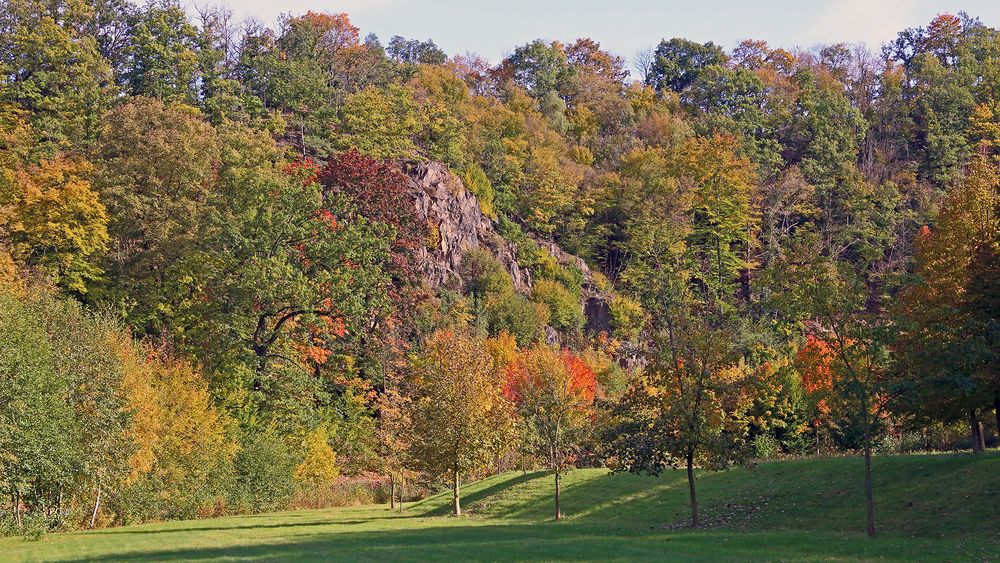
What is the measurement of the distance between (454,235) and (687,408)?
2200 inches

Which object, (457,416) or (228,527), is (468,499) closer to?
(457,416)

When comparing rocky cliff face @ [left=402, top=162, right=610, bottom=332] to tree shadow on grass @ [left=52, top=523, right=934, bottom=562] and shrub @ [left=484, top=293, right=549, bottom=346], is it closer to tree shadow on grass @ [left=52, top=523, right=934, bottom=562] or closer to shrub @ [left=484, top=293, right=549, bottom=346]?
shrub @ [left=484, top=293, right=549, bottom=346]

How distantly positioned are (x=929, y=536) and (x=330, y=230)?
Answer: 4219 centimetres

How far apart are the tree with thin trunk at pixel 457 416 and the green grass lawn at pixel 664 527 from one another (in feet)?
8.77

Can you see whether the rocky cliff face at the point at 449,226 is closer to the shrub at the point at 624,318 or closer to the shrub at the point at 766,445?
the shrub at the point at 624,318

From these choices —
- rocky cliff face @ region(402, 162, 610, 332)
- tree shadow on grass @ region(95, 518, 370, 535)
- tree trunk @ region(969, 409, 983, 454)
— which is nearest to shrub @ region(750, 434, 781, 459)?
tree trunk @ region(969, 409, 983, 454)

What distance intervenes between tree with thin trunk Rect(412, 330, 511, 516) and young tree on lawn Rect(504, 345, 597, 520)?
2.17m

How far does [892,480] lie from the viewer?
33.3m

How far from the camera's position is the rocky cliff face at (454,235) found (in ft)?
274

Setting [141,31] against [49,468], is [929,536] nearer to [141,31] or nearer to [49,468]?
[49,468]

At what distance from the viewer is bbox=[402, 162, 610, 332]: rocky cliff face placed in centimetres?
8350

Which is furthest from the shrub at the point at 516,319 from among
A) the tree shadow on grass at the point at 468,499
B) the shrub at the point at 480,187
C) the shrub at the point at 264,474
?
the shrub at the point at 264,474

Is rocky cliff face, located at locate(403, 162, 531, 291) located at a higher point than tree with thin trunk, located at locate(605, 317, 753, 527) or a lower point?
higher

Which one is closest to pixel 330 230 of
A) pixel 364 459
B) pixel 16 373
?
pixel 364 459
